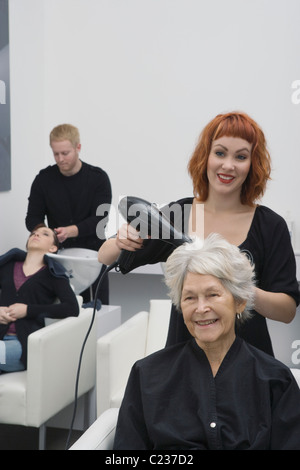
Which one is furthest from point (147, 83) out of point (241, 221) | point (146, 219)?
point (146, 219)

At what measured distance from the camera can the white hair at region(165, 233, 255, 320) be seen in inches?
59.0

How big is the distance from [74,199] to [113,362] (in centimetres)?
156

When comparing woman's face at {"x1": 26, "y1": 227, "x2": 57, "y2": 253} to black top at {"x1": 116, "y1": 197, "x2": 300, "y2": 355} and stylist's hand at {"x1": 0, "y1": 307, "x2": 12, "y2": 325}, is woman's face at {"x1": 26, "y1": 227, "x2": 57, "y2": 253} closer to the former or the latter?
stylist's hand at {"x1": 0, "y1": 307, "x2": 12, "y2": 325}

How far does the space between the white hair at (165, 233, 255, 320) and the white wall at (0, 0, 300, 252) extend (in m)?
2.84

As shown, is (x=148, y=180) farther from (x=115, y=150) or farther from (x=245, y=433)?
(x=245, y=433)

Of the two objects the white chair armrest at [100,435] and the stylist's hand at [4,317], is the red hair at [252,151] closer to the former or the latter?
the white chair armrest at [100,435]

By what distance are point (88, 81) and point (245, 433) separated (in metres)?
3.66

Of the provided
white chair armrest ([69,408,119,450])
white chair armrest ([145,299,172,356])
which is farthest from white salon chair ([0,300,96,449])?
white chair armrest ([69,408,119,450])

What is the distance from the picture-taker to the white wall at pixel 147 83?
4.29 metres

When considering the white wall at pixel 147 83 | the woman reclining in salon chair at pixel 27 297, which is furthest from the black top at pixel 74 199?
the woman reclining in salon chair at pixel 27 297

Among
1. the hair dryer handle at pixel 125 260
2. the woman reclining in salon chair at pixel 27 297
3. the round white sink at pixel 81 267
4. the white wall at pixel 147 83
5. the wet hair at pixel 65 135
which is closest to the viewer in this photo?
the hair dryer handle at pixel 125 260

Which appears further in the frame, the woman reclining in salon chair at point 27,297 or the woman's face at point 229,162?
the woman reclining in salon chair at point 27,297

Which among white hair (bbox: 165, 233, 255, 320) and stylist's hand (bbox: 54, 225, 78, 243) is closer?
white hair (bbox: 165, 233, 255, 320)

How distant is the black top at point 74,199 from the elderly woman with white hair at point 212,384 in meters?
2.26
